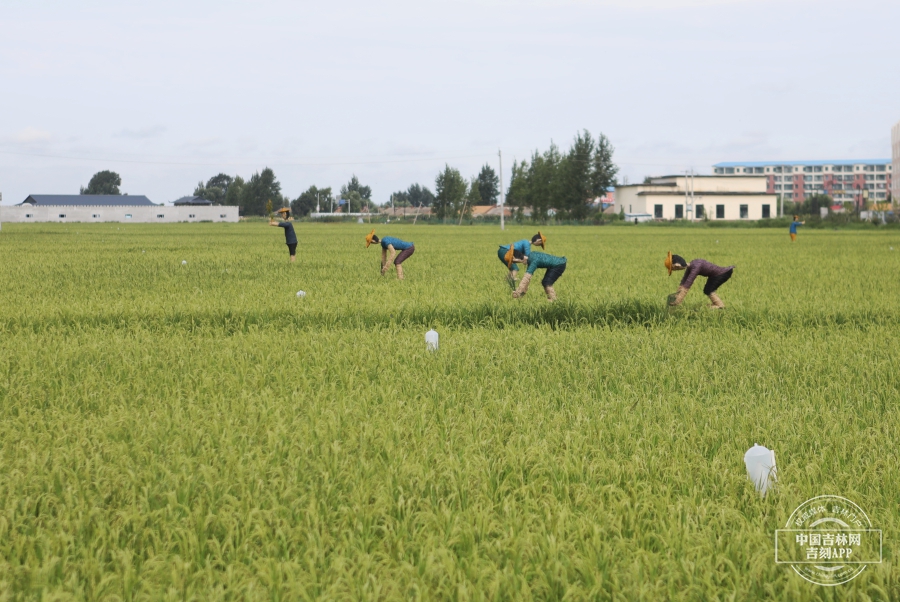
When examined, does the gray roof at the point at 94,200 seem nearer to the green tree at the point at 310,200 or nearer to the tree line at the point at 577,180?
the green tree at the point at 310,200

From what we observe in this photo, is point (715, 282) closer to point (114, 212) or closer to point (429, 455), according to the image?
point (429, 455)

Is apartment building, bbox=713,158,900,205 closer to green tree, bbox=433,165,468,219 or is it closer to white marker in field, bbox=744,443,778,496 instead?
green tree, bbox=433,165,468,219

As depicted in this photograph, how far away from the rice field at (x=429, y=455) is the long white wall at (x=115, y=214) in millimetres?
102631

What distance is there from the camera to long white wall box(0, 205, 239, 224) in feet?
351

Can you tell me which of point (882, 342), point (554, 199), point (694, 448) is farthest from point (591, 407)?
point (554, 199)

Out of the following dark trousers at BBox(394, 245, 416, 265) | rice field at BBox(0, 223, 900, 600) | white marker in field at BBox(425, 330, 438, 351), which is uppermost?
dark trousers at BBox(394, 245, 416, 265)

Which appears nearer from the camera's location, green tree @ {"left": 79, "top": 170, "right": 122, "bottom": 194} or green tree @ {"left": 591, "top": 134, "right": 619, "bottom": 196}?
green tree @ {"left": 591, "top": 134, "right": 619, "bottom": 196}

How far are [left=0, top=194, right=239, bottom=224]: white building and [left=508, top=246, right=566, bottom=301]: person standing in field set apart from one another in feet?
358

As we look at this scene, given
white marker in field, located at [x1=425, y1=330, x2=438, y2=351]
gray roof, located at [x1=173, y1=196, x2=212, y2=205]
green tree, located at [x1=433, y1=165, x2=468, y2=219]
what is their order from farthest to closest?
1. gray roof, located at [x1=173, y1=196, x2=212, y2=205]
2. green tree, located at [x1=433, y1=165, x2=468, y2=219]
3. white marker in field, located at [x1=425, y1=330, x2=438, y2=351]

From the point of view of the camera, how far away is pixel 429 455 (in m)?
4.19

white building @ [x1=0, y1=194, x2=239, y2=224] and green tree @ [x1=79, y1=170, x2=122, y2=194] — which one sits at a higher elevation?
green tree @ [x1=79, y1=170, x2=122, y2=194]

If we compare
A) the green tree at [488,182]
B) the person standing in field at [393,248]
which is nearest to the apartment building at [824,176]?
the green tree at [488,182]

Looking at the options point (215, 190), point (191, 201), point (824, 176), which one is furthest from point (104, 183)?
point (824, 176)

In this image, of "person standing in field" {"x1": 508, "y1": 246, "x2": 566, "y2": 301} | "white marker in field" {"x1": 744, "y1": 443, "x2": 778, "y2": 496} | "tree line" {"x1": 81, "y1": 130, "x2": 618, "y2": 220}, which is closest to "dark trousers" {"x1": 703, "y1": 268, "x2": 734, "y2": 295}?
"person standing in field" {"x1": 508, "y1": 246, "x2": 566, "y2": 301}
